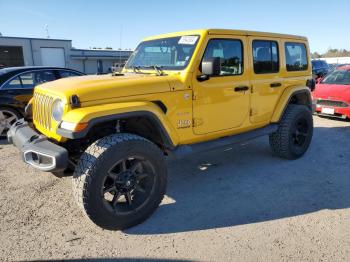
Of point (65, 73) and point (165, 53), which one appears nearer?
point (165, 53)

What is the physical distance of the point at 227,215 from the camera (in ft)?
11.5

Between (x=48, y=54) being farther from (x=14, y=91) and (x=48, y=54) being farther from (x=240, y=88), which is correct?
(x=240, y=88)

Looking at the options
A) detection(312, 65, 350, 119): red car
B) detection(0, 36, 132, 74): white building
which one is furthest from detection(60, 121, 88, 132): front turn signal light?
detection(0, 36, 132, 74): white building

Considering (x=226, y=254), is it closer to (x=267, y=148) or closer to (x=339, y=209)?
(x=339, y=209)

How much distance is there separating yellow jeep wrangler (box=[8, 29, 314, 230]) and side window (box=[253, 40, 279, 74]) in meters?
0.01

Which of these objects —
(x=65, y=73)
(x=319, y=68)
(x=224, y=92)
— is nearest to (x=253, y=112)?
(x=224, y=92)

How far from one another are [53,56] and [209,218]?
4062cm

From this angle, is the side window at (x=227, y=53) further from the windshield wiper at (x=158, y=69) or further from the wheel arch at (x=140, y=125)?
the wheel arch at (x=140, y=125)

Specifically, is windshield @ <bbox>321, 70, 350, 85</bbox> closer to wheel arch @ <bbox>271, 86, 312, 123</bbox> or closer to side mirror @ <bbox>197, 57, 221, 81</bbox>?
wheel arch @ <bbox>271, 86, 312, 123</bbox>

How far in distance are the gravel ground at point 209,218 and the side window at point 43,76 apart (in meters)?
2.28

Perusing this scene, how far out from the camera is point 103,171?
2.96 m

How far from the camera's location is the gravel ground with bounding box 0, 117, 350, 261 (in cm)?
287

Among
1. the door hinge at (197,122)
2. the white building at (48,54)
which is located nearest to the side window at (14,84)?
the door hinge at (197,122)

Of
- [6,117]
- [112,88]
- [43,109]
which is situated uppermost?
[112,88]
